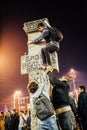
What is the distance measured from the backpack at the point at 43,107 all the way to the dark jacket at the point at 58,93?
0.37 meters

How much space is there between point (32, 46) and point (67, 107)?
2515mm

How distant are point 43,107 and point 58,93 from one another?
0.67m

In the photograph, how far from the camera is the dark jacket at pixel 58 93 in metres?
5.36

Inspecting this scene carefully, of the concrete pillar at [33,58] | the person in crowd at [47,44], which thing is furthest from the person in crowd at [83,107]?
the person in crowd at [47,44]

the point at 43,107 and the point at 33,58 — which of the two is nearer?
the point at 43,107

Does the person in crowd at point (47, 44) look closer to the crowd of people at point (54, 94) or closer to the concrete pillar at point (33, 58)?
the crowd of people at point (54, 94)

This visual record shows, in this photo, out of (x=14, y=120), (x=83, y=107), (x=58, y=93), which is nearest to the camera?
(x=58, y=93)

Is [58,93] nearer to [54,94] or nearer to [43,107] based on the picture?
[54,94]

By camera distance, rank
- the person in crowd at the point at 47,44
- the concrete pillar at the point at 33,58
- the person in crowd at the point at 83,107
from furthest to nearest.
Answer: the person in crowd at the point at 83,107 → the concrete pillar at the point at 33,58 → the person in crowd at the point at 47,44

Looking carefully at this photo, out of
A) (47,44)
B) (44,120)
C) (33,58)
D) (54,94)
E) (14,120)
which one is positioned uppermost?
(47,44)

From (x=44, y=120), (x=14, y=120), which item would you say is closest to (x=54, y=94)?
(x=44, y=120)

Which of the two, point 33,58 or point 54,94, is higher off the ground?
point 33,58

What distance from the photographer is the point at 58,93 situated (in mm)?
5449

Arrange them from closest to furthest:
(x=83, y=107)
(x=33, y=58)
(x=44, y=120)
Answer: (x=44, y=120)
(x=33, y=58)
(x=83, y=107)
